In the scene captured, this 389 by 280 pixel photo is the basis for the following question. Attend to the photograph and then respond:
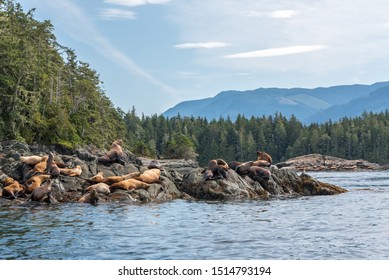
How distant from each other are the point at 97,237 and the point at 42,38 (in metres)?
73.8

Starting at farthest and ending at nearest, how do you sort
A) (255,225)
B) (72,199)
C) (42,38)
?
(42,38), (72,199), (255,225)

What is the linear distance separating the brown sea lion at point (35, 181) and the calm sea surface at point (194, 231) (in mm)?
3336

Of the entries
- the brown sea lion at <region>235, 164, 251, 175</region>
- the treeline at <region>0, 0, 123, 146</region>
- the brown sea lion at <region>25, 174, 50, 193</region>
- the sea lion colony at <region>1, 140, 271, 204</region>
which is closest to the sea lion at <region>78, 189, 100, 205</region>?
the sea lion colony at <region>1, 140, 271, 204</region>

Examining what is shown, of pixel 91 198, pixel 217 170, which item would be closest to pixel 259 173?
pixel 217 170

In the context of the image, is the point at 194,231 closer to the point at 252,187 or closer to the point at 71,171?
the point at 71,171

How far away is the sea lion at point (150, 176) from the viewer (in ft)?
125

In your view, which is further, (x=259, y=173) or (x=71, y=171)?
(x=259, y=173)

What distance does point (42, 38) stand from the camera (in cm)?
8956

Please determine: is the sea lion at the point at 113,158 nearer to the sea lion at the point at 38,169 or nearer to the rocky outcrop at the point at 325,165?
the sea lion at the point at 38,169

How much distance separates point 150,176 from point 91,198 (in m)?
5.92

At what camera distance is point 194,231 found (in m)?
23.9

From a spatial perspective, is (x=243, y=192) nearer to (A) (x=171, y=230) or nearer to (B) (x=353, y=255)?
(A) (x=171, y=230)

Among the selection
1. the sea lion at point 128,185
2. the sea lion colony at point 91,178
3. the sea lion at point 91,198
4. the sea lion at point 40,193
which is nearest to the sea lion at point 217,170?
the sea lion colony at point 91,178

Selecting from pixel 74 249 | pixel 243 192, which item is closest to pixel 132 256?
pixel 74 249
